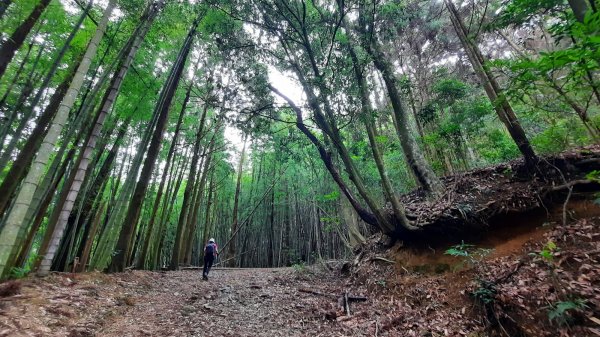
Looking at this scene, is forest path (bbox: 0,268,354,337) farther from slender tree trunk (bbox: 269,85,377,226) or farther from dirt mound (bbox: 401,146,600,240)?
dirt mound (bbox: 401,146,600,240)

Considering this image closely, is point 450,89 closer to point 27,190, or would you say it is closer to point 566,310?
point 566,310

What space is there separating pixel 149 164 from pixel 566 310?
680 cm

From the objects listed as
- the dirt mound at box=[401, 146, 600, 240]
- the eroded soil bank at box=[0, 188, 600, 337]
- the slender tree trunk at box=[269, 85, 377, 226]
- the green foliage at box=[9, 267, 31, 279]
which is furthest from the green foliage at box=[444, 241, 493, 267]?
the green foliage at box=[9, 267, 31, 279]

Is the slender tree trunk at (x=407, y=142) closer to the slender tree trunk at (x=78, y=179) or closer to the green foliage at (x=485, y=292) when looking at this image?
the green foliage at (x=485, y=292)

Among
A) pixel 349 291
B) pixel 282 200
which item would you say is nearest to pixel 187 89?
pixel 349 291

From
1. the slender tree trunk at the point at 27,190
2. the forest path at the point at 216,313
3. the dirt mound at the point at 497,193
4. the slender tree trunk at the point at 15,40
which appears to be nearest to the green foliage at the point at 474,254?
the dirt mound at the point at 497,193

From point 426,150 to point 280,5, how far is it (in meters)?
4.74

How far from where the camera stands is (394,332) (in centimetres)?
322

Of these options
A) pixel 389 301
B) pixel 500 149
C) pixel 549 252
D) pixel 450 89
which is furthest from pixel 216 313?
pixel 500 149

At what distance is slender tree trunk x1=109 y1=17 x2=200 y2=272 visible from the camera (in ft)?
18.7

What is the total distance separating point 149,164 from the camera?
6.08m

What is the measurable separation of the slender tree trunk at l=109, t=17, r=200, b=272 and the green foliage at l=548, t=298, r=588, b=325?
6.39 metres

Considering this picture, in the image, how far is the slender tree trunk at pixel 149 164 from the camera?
18.7 ft

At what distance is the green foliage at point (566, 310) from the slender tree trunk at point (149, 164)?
6.39 metres
